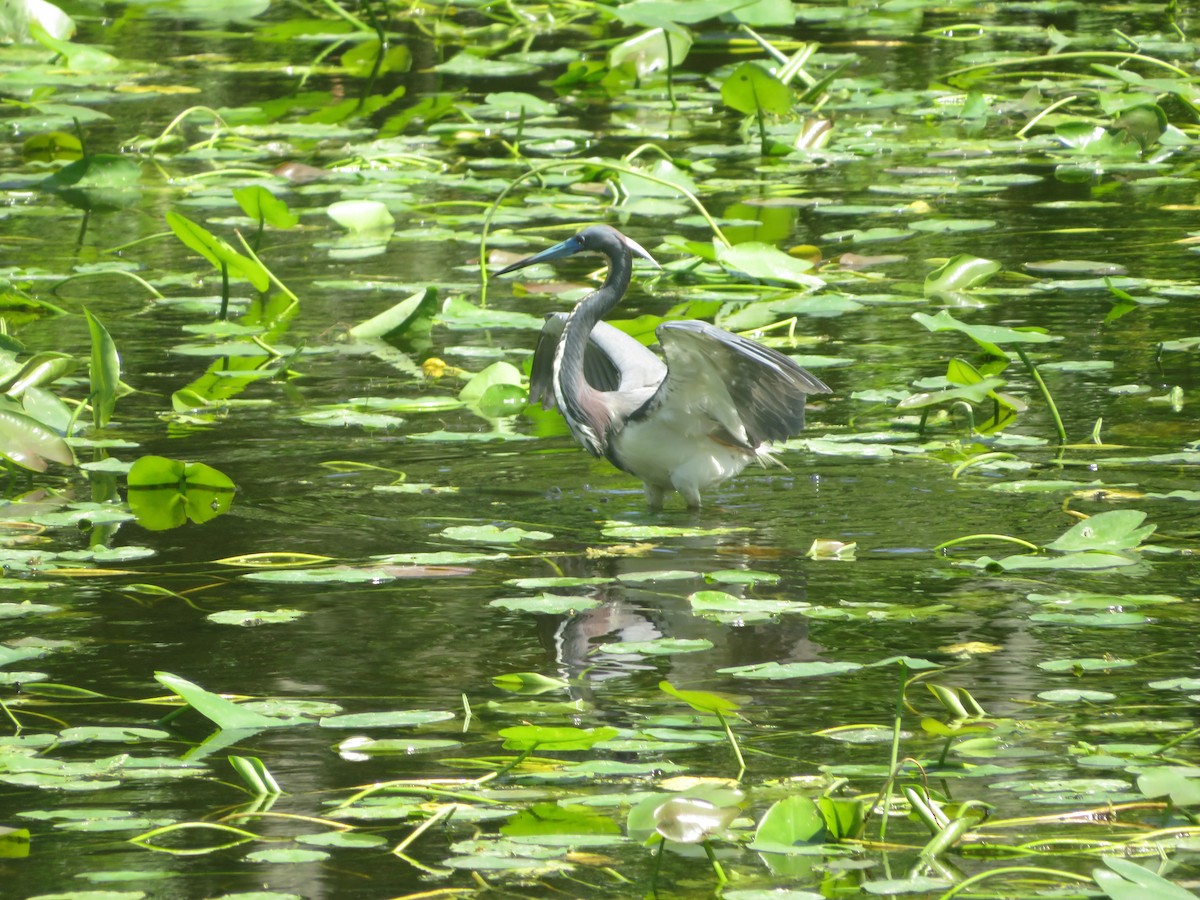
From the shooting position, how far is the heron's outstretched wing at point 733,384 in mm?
4863

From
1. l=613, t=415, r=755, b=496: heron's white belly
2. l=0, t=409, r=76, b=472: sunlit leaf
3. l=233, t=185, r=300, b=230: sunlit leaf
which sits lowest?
l=613, t=415, r=755, b=496: heron's white belly

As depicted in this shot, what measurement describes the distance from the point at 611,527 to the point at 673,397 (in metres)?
0.42

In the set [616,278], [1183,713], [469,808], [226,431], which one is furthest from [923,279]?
→ [469,808]

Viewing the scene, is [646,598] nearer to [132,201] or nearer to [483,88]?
[132,201]

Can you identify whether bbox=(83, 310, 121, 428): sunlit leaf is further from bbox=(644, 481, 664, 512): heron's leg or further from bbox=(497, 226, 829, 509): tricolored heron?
bbox=(644, 481, 664, 512): heron's leg

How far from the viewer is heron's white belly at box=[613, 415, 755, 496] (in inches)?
208

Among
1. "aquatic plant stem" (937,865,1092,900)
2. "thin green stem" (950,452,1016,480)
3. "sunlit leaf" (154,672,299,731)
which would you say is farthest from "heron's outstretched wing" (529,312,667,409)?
"aquatic plant stem" (937,865,1092,900)

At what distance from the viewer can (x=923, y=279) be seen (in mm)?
7266

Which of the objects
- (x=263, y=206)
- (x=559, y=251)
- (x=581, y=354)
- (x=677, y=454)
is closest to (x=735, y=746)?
(x=677, y=454)

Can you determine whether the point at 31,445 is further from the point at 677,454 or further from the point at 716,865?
the point at 716,865

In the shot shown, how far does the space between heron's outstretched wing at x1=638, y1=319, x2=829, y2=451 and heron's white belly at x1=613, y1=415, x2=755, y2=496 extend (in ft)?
0.15

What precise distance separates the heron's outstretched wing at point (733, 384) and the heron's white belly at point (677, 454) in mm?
47

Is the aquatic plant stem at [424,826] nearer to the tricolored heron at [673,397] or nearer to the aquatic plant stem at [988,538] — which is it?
the aquatic plant stem at [988,538]

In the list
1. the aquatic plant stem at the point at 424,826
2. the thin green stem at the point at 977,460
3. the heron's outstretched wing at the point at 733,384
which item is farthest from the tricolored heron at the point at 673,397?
the aquatic plant stem at the point at 424,826
